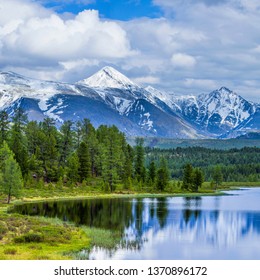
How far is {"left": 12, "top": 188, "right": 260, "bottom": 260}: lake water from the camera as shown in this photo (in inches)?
2163

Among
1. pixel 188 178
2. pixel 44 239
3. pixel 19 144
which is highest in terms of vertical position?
pixel 19 144

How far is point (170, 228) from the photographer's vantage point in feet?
249

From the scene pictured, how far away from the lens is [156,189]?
172 meters

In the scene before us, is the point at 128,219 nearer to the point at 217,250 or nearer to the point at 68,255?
the point at 217,250

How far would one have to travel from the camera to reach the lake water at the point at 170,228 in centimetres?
5494

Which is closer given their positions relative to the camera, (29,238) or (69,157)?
(29,238)

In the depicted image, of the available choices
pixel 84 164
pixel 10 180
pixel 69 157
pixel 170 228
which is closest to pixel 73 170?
pixel 84 164

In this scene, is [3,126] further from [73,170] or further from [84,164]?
[84,164]

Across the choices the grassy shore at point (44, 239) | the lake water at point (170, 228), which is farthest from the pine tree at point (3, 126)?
the grassy shore at point (44, 239)

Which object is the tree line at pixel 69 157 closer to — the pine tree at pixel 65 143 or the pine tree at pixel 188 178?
the pine tree at pixel 65 143

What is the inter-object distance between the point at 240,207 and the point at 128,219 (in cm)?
4061

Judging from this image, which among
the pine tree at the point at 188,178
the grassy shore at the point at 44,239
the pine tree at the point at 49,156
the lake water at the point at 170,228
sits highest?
the pine tree at the point at 49,156

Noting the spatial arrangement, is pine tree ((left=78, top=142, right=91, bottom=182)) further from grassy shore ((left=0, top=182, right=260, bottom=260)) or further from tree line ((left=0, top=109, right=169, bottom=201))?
grassy shore ((left=0, top=182, right=260, bottom=260))
